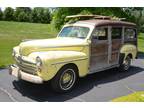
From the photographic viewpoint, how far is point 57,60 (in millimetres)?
6051

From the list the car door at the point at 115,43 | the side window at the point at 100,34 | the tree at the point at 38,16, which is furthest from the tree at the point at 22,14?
the side window at the point at 100,34

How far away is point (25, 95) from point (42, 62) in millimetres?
1067

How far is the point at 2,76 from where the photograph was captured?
7824 mm

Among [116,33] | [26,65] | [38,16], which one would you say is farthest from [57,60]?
[38,16]

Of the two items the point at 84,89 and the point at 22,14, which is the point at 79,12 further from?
the point at 22,14

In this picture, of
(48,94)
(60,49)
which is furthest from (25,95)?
(60,49)

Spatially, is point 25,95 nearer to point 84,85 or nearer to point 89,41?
point 84,85

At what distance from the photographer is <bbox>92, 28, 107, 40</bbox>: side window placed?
7435 millimetres

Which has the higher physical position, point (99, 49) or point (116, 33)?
point (116, 33)

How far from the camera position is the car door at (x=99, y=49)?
730cm

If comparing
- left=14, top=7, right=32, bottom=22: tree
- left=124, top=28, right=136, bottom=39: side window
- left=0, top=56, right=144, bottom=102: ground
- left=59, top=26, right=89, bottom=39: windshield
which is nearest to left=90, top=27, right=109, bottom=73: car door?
left=59, top=26, right=89, bottom=39: windshield

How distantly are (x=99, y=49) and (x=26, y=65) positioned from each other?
7.95 feet

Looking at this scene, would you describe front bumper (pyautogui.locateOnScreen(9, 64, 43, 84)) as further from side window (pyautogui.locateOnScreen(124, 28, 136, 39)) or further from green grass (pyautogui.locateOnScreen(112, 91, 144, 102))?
side window (pyautogui.locateOnScreen(124, 28, 136, 39))

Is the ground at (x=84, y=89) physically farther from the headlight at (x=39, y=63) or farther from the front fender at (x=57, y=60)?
the headlight at (x=39, y=63)
